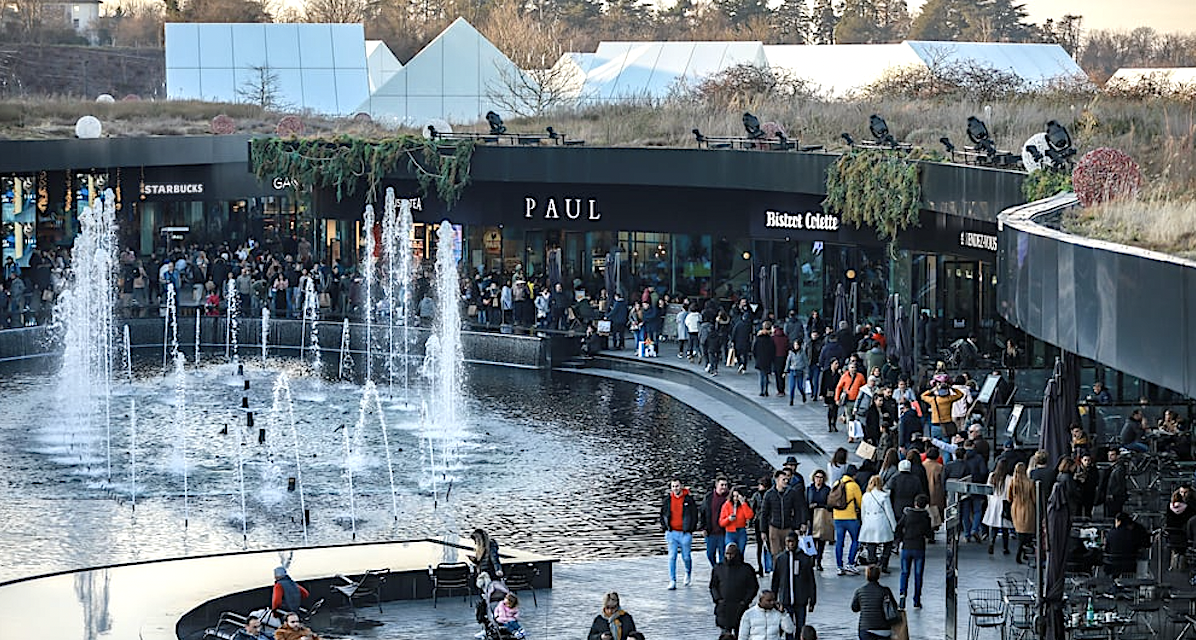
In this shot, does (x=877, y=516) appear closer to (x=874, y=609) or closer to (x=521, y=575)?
(x=521, y=575)

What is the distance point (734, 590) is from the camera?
15.9 m

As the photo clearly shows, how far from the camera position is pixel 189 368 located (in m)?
36.9

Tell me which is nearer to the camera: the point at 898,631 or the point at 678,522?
the point at 898,631

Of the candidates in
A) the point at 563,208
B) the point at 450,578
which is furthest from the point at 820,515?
the point at 563,208

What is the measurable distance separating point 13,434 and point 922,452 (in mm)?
14696

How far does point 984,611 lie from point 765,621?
11.3 feet

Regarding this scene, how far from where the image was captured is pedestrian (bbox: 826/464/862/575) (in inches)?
746

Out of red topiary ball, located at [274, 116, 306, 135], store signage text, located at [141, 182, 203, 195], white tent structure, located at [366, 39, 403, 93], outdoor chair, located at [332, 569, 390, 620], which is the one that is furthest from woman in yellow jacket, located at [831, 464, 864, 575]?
white tent structure, located at [366, 39, 403, 93]

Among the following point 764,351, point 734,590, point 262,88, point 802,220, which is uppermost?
point 262,88

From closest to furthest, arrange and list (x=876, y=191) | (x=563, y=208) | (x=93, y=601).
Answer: (x=93, y=601) → (x=876, y=191) → (x=563, y=208)

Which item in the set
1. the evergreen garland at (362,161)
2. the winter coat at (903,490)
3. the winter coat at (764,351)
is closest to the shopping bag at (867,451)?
the winter coat at (903,490)

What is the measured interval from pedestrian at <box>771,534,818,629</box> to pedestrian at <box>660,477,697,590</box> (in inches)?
76.5

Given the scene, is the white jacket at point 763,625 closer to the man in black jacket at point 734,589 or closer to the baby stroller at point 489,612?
the man in black jacket at point 734,589

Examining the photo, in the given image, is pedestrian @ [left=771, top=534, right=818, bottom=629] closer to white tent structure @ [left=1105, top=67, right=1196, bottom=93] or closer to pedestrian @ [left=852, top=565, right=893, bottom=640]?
pedestrian @ [left=852, top=565, right=893, bottom=640]
